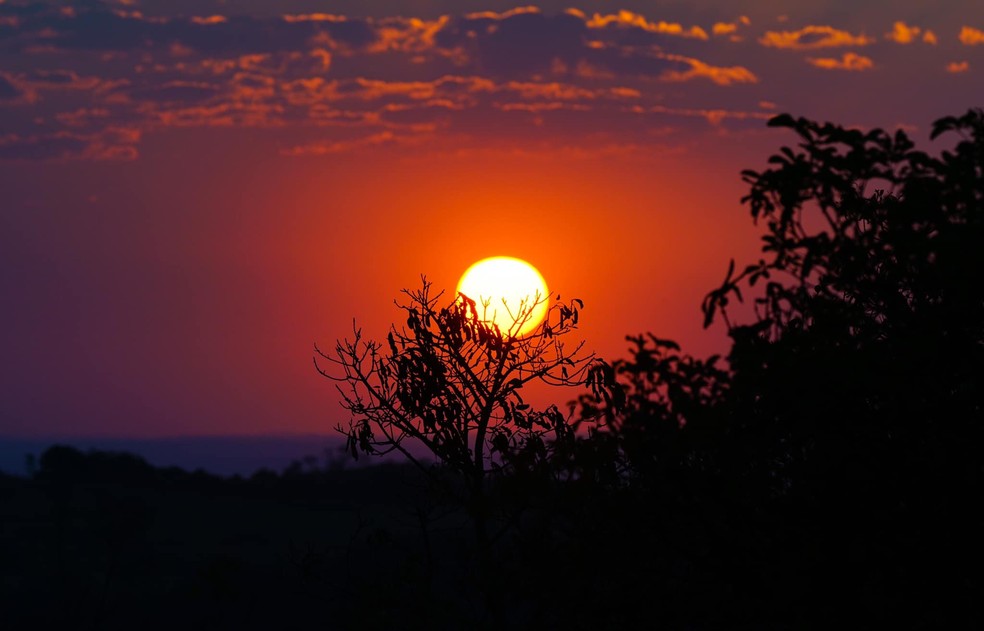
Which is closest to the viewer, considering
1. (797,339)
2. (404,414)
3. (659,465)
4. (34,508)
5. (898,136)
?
(898,136)

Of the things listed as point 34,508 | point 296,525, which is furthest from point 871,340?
point 34,508

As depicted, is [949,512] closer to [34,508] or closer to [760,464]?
[760,464]

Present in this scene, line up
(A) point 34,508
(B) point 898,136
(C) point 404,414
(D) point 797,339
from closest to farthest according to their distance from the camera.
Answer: (B) point 898,136 < (D) point 797,339 < (C) point 404,414 < (A) point 34,508

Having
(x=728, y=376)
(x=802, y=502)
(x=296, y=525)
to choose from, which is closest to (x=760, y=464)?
(x=802, y=502)

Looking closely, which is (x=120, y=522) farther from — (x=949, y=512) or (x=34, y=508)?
(x=949, y=512)

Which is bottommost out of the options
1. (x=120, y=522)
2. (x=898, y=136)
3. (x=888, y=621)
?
(x=888, y=621)

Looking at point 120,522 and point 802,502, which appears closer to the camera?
point 802,502

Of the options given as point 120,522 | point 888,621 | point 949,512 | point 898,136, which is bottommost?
point 888,621

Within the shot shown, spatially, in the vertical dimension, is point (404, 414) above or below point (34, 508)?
below

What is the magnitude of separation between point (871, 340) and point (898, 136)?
2.50 meters

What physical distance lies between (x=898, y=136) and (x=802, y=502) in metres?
4.06

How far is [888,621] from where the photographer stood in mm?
12180

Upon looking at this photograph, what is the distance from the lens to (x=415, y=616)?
1919 cm

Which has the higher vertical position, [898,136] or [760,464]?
[898,136]
